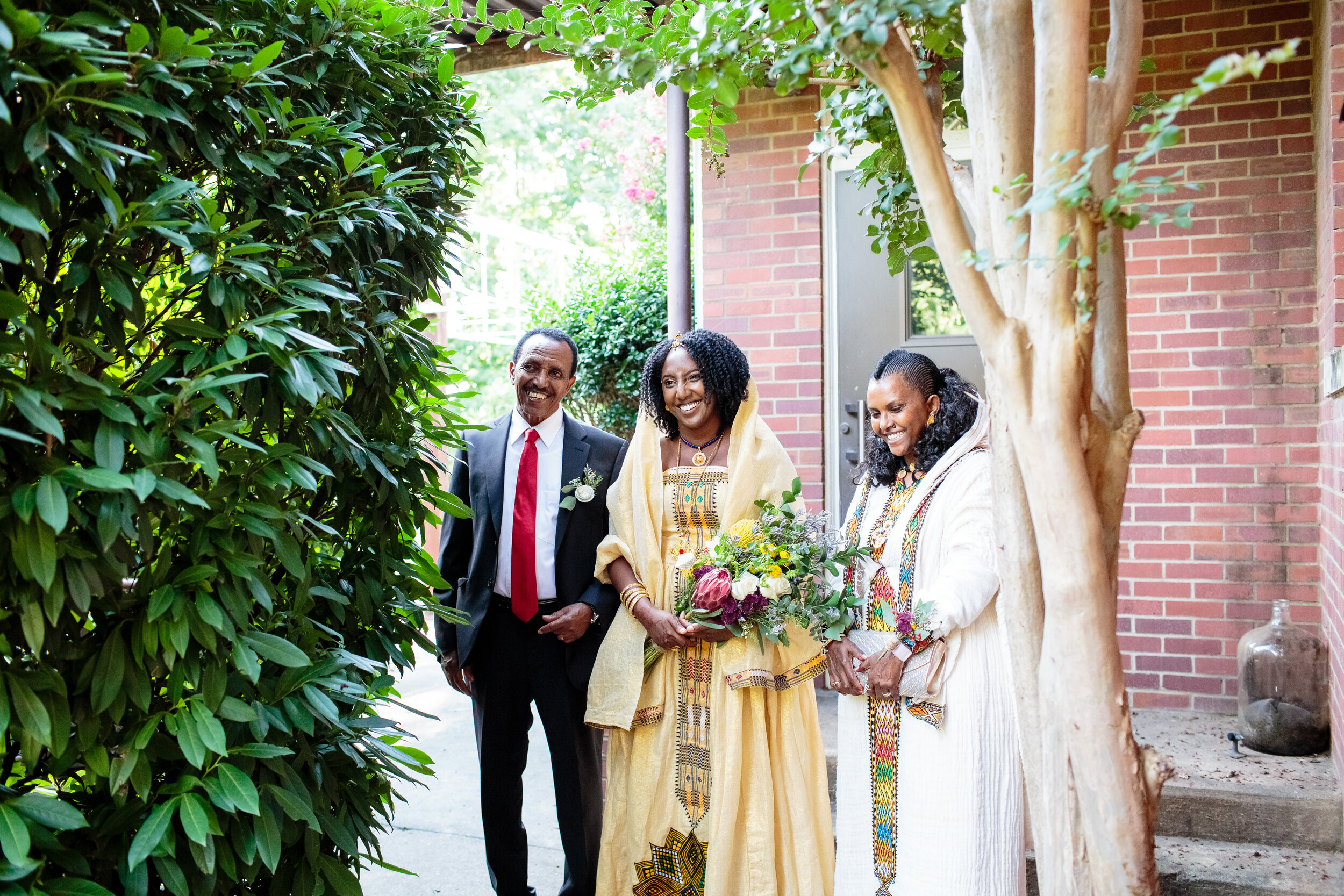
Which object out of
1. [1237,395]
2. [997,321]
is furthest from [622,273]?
[997,321]

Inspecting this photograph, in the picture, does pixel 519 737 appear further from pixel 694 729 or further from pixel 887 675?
pixel 887 675

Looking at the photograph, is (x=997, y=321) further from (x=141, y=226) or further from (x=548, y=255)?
(x=548, y=255)

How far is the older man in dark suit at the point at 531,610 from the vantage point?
348 cm

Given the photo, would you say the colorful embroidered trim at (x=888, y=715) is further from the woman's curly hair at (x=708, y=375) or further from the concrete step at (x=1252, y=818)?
the concrete step at (x=1252, y=818)

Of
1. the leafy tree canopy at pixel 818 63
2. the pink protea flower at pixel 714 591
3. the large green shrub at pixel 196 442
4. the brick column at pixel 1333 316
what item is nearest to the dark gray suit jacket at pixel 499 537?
the pink protea flower at pixel 714 591

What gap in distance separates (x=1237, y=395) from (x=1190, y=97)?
359 cm

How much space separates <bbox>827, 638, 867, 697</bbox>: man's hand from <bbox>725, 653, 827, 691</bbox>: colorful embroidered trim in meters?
0.14

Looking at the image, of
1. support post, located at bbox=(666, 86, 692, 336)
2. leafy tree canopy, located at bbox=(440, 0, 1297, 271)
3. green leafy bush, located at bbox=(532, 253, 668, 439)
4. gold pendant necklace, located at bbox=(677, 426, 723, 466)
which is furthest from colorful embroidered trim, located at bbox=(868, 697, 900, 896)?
green leafy bush, located at bbox=(532, 253, 668, 439)

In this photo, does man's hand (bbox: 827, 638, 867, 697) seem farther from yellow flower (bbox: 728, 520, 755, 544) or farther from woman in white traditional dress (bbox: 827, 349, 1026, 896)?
yellow flower (bbox: 728, 520, 755, 544)

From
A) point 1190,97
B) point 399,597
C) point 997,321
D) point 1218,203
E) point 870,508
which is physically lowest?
point 399,597

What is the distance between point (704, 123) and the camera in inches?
100.0

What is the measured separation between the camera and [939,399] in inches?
117

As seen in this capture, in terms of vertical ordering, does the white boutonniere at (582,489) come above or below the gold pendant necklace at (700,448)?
below

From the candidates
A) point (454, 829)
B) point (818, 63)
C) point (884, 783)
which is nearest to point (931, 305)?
point (884, 783)
